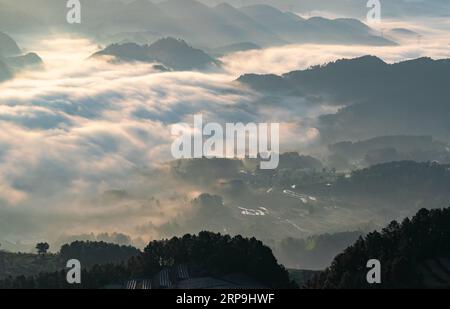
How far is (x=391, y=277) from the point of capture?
17600 centimetres

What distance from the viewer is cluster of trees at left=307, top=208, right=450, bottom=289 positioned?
176 m

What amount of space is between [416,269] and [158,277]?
6040 cm

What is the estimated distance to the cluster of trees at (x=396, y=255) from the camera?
17588cm

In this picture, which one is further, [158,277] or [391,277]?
[158,277]

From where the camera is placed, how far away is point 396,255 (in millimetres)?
182250
